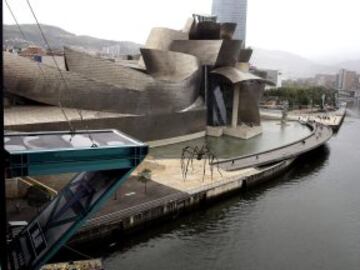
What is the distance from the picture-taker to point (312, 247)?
82.8ft

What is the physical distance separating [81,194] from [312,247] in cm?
1436

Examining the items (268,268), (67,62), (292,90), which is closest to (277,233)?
(268,268)

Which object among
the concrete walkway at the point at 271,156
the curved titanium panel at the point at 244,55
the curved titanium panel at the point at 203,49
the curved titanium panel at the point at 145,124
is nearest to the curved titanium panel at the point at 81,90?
the curved titanium panel at the point at 145,124

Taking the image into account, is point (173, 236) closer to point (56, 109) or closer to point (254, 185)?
point (254, 185)

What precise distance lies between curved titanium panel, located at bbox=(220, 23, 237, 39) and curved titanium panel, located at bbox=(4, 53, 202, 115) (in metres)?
14.3

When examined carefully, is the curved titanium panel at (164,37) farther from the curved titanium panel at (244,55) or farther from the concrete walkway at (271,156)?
the concrete walkway at (271,156)

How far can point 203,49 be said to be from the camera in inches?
2180

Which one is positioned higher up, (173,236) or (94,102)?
Result: (94,102)

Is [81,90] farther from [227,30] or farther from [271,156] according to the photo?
[227,30]

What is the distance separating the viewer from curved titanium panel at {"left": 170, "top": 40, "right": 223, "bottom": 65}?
178ft

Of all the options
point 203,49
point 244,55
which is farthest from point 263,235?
point 244,55

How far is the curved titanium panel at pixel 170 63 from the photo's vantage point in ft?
172

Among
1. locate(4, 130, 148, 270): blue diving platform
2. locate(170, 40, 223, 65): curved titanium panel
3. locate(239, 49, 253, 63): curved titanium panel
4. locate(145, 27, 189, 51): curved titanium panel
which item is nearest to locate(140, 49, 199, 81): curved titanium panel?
locate(170, 40, 223, 65): curved titanium panel

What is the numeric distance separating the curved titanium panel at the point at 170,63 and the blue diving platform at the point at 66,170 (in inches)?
1428
